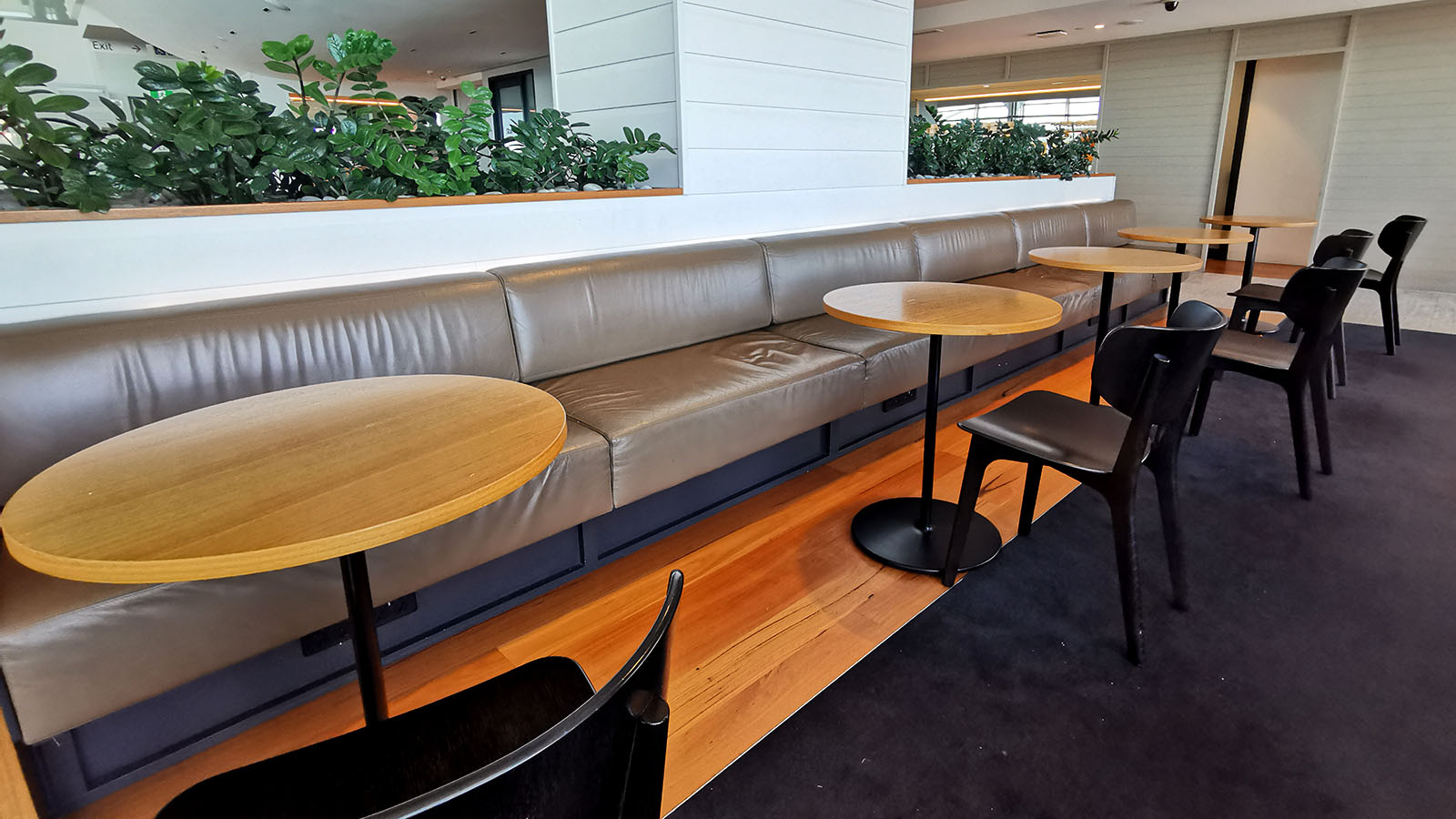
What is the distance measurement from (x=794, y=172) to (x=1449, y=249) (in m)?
7.56

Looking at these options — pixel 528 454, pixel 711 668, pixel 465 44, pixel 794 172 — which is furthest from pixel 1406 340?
pixel 465 44

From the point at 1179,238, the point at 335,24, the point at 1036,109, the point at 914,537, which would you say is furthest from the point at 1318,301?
the point at 1036,109

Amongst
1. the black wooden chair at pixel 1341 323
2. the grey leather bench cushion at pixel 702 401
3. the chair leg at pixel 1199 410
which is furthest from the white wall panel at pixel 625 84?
the black wooden chair at pixel 1341 323

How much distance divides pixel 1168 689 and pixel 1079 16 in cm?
770

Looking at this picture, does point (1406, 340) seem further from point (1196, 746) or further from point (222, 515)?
point (222, 515)

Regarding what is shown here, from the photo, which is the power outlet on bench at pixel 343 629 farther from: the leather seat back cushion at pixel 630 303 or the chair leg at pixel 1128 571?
the chair leg at pixel 1128 571

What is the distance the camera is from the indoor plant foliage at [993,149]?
461 centimetres

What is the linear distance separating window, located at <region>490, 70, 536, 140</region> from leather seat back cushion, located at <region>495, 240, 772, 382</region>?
29.0 feet

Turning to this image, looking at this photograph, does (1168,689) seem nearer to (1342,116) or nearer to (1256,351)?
(1256,351)

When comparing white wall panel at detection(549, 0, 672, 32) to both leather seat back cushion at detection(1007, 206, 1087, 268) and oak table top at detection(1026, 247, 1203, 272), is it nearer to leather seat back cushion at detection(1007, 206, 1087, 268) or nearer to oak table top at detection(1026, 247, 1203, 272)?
oak table top at detection(1026, 247, 1203, 272)

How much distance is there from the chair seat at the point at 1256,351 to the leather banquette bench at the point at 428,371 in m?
1.00

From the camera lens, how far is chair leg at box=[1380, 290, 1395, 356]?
14.3 feet

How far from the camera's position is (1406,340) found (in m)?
4.84

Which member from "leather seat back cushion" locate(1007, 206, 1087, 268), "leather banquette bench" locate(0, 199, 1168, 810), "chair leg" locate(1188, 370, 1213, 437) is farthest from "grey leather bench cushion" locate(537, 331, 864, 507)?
"leather seat back cushion" locate(1007, 206, 1087, 268)
